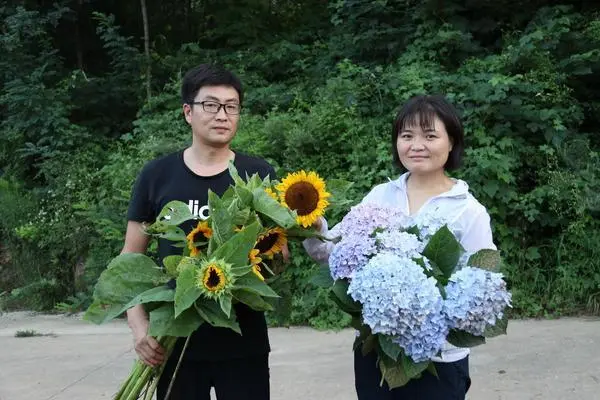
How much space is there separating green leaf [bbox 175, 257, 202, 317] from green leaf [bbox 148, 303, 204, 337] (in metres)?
0.09

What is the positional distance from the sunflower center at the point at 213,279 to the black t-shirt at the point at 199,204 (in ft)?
1.21

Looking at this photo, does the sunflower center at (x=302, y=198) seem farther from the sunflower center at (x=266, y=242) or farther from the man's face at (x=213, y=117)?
the man's face at (x=213, y=117)

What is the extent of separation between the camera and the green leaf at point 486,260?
5.85 ft

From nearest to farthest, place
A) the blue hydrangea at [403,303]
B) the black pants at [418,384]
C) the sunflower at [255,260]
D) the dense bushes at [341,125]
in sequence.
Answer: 1. the blue hydrangea at [403,303]
2. the sunflower at [255,260]
3. the black pants at [418,384]
4. the dense bushes at [341,125]

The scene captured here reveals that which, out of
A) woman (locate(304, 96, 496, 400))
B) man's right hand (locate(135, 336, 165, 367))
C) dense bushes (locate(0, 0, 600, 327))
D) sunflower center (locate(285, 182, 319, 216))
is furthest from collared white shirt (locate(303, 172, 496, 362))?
dense bushes (locate(0, 0, 600, 327))

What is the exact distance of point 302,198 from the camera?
2.00 m

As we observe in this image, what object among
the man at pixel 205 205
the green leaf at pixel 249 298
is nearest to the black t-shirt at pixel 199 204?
the man at pixel 205 205

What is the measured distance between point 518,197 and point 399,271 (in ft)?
14.9

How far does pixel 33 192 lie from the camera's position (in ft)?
26.2

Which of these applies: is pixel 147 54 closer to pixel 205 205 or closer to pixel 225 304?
pixel 205 205

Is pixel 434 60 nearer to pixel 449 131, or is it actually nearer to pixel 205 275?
pixel 449 131

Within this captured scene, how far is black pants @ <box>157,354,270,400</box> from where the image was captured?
7.27 ft

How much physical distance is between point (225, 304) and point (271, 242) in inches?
11.0

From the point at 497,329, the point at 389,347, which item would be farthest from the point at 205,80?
the point at 497,329
